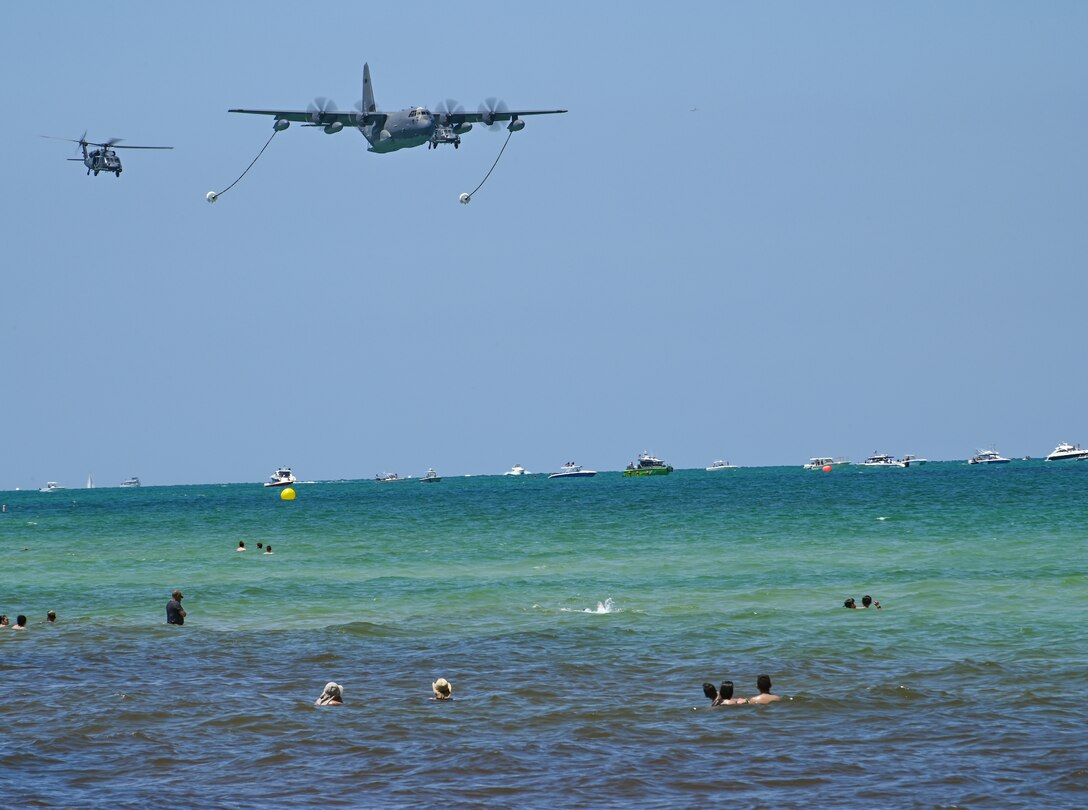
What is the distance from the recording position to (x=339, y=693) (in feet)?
72.2

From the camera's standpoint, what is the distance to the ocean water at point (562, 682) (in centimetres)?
1675

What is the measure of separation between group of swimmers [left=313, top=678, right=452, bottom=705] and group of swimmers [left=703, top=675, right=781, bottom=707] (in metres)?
4.37

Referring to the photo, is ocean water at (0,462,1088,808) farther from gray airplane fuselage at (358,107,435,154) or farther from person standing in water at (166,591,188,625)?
gray airplane fuselage at (358,107,435,154)

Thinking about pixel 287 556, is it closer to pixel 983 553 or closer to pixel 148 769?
pixel 983 553

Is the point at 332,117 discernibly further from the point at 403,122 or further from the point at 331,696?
the point at 331,696

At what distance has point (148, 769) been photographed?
17.9 m

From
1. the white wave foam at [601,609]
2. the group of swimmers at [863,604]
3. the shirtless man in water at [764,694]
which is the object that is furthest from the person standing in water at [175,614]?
the shirtless man in water at [764,694]

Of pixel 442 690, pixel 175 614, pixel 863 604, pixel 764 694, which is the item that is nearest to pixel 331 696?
pixel 442 690

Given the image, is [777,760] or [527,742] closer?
[777,760]

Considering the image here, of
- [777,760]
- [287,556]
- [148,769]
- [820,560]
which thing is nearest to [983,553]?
[820,560]

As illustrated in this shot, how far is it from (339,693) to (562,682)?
4272 millimetres

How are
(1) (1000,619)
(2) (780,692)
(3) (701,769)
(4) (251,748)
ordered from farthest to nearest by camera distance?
(1) (1000,619) → (2) (780,692) → (4) (251,748) → (3) (701,769)

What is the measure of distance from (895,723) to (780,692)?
2.89 meters

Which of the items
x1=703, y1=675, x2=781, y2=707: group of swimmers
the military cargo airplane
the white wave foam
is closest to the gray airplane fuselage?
the military cargo airplane
